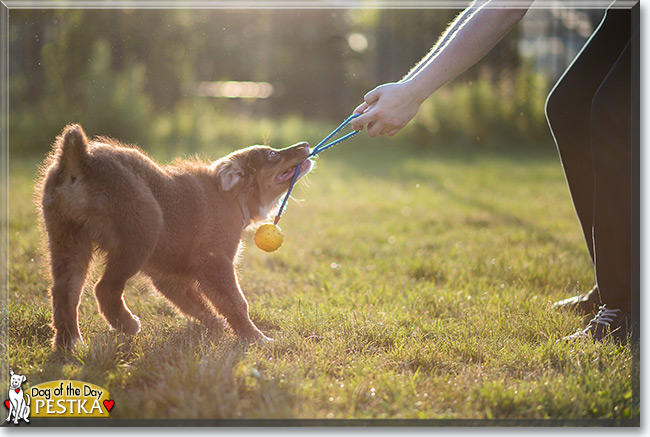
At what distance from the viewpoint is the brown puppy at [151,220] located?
7.70ft

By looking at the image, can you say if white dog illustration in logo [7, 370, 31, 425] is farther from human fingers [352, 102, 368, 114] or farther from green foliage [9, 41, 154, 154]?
green foliage [9, 41, 154, 154]

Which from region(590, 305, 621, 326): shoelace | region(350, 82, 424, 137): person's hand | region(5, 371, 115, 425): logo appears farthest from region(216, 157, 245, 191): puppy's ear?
region(590, 305, 621, 326): shoelace

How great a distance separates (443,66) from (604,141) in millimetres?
804

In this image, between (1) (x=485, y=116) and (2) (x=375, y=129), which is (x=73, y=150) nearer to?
(2) (x=375, y=129)

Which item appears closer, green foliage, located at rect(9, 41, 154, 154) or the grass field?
the grass field

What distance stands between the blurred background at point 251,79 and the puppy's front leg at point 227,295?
263 cm

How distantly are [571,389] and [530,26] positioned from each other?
505 inches

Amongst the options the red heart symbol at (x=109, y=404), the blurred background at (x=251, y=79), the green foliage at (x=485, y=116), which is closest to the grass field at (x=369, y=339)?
the red heart symbol at (x=109, y=404)

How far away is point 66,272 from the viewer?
2391mm

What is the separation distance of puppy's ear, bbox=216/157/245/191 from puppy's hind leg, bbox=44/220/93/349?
733mm

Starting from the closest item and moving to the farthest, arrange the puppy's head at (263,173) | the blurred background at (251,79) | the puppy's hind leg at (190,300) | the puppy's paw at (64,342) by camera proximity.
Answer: the puppy's paw at (64,342), the puppy's hind leg at (190,300), the puppy's head at (263,173), the blurred background at (251,79)

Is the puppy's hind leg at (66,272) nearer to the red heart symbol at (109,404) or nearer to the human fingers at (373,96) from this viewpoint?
the red heart symbol at (109,404)

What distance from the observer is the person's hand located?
243 cm

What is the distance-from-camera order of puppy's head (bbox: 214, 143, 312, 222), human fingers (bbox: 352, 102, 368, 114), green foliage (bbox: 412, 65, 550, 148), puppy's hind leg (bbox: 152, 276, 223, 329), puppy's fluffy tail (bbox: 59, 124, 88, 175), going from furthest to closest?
green foliage (bbox: 412, 65, 550, 148) < puppy's head (bbox: 214, 143, 312, 222) < puppy's hind leg (bbox: 152, 276, 223, 329) < human fingers (bbox: 352, 102, 368, 114) < puppy's fluffy tail (bbox: 59, 124, 88, 175)
